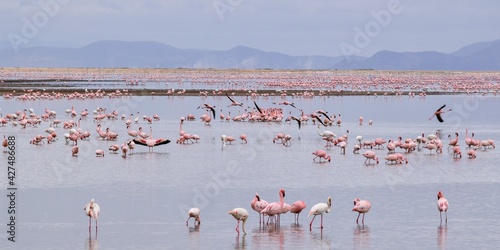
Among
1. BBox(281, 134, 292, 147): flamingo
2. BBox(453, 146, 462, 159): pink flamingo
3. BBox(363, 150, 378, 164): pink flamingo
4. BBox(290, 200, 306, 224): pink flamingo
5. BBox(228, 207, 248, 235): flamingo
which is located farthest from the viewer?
BBox(281, 134, 292, 147): flamingo

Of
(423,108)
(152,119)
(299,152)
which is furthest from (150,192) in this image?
(423,108)

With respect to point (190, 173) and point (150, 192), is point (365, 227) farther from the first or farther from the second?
point (190, 173)

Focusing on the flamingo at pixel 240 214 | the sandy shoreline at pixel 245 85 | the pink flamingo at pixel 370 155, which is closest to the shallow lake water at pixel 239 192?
the flamingo at pixel 240 214

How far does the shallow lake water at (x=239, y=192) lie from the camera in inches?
462

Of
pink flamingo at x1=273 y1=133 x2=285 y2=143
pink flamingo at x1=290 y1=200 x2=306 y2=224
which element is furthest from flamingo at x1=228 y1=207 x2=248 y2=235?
pink flamingo at x1=273 y1=133 x2=285 y2=143

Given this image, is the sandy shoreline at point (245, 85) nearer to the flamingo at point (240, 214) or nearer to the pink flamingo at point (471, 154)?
the pink flamingo at point (471, 154)

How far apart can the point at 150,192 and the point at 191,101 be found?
31.7m

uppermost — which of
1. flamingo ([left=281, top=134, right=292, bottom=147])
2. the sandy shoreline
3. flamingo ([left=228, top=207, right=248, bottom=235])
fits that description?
the sandy shoreline

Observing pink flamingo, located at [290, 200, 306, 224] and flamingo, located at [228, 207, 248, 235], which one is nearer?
flamingo, located at [228, 207, 248, 235]

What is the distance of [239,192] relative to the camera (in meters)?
15.4

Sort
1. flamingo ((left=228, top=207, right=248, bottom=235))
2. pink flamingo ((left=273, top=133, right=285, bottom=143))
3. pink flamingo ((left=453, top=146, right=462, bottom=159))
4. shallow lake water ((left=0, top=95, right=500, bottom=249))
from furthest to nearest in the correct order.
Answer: pink flamingo ((left=273, top=133, right=285, bottom=143)) → pink flamingo ((left=453, top=146, right=462, bottom=159)) → flamingo ((left=228, top=207, right=248, bottom=235)) → shallow lake water ((left=0, top=95, right=500, bottom=249))

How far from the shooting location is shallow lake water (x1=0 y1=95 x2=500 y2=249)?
11.7 metres

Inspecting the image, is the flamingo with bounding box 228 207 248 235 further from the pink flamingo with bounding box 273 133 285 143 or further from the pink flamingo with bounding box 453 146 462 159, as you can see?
the pink flamingo with bounding box 273 133 285 143

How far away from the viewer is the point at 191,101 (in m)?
46.9
